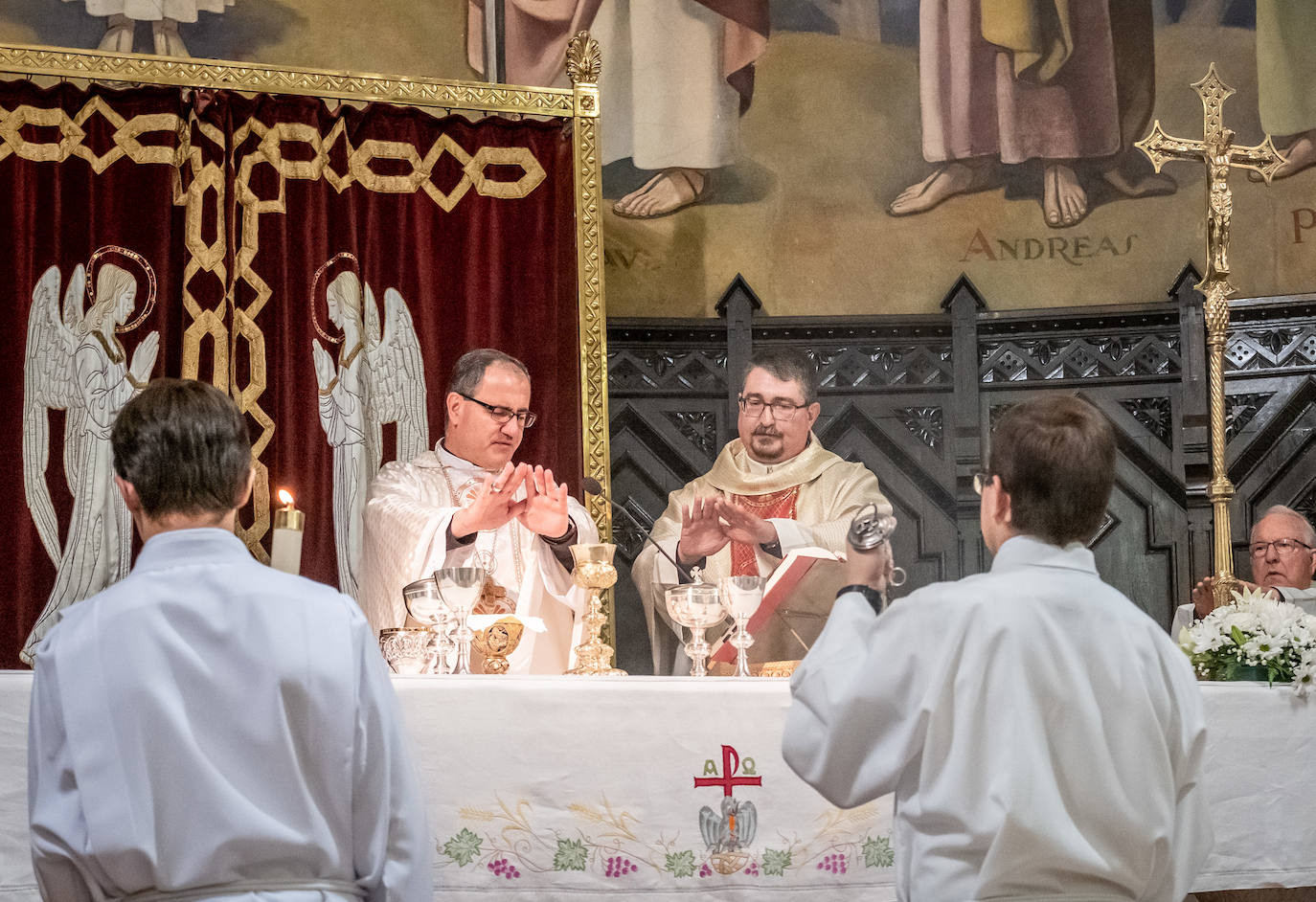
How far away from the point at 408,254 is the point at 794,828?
3.26 m

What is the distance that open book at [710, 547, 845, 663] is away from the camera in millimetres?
4250

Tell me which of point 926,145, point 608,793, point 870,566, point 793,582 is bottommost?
point 608,793

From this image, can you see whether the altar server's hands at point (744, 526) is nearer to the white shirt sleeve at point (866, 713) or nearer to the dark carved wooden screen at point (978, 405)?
the dark carved wooden screen at point (978, 405)

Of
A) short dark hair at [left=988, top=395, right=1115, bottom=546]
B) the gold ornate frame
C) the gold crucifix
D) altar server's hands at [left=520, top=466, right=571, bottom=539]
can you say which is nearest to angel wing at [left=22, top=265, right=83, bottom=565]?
the gold ornate frame

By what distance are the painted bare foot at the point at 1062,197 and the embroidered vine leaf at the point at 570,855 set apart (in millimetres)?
4800

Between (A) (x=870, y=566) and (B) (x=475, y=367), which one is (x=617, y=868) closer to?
(A) (x=870, y=566)

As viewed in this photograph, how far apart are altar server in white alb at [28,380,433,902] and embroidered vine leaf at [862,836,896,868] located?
1318mm

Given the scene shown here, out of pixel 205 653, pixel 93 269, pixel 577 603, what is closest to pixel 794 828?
pixel 205 653

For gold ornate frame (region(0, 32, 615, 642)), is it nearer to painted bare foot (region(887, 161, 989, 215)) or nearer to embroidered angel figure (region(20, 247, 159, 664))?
embroidered angel figure (region(20, 247, 159, 664))

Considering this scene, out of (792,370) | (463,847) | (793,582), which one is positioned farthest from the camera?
(792,370)

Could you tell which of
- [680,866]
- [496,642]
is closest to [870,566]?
[680,866]

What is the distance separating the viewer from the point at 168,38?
666cm

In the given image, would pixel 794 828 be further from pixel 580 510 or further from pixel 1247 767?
pixel 580 510

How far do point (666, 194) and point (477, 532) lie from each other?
2.84 metres
